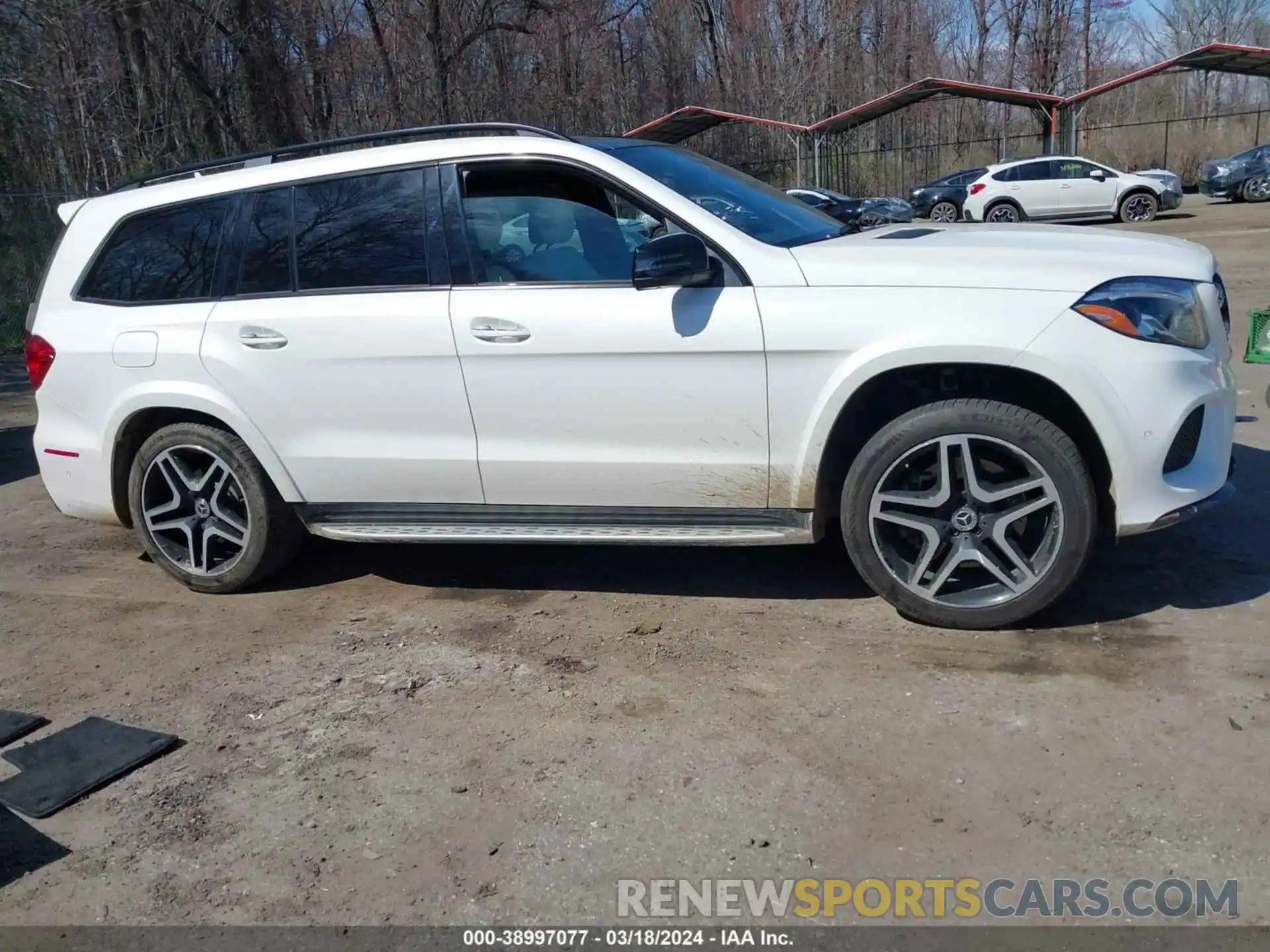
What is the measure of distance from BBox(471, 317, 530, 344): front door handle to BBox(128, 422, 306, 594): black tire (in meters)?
1.32

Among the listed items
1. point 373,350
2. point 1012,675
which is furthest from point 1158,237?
point 373,350

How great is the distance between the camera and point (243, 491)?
16.5 feet

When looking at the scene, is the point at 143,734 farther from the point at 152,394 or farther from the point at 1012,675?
the point at 1012,675

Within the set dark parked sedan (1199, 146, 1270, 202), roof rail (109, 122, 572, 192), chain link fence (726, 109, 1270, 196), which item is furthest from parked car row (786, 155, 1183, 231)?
roof rail (109, 122, 572, 192)

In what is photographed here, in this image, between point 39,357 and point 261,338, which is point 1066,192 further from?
point 39,357

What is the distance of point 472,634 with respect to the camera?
180 inches

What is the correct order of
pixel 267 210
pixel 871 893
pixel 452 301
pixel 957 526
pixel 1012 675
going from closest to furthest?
pixel 871 893
pixel 1012 675
pixel 957 526
pixel 452 301
pixel 267 210

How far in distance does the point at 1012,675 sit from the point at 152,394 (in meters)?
3.77

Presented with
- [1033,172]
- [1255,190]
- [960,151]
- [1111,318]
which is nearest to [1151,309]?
[1111,318]

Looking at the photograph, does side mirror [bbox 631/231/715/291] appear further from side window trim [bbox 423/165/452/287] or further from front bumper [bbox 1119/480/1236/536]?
front bumper [bbox 1119/480/1236/536]

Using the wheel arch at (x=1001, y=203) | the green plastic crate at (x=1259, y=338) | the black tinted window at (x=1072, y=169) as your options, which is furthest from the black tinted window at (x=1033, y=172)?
the green plastic crate at (x=1259, y=338)

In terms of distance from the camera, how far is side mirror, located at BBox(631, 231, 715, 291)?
406 centimetres

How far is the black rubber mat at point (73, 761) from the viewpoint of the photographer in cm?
360
